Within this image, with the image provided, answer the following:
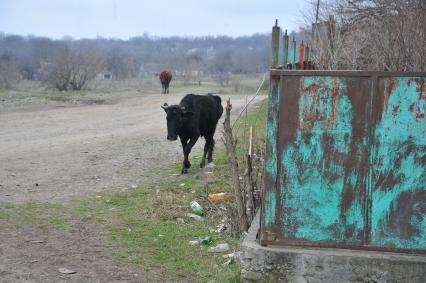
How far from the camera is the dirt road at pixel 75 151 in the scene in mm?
8969

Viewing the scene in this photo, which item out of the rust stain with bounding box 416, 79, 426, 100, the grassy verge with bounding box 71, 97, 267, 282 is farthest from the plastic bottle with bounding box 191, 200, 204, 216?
the rust stain with bounding box 416, 79, 426, 100

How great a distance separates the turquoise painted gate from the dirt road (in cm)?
439

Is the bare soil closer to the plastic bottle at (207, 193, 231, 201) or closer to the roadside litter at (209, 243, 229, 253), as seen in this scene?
the roadside litter at (209, 243, 229, 253)

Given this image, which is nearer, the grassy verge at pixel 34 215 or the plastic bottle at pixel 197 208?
the grassy verge at pixel 34 215

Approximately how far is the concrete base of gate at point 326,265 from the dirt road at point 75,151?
4.17 meters

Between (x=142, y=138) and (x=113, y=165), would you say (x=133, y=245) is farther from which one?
(x=142, y=138)

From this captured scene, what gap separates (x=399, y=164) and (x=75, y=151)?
904 cm

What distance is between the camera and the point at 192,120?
10516mm

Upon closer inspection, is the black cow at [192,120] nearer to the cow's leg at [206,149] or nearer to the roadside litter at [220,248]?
the cow's leg at [206,149]

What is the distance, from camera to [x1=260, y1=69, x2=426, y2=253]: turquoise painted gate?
14.6 feet

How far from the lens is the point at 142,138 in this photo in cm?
1475

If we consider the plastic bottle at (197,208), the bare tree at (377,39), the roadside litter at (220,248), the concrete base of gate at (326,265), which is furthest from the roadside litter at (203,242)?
the bare tree at (377,39)

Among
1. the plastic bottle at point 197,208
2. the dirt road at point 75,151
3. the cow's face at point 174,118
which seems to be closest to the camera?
the plastic bottle at point 197,208

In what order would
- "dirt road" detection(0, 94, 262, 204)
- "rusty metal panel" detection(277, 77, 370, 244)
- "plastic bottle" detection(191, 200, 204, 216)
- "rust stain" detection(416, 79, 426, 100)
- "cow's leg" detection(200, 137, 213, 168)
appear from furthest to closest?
"cow's leg" detection(200, 137, 213, 168)
"dirt road" detection(0, 94, 262, 204)
"plastic bottle" detection(191, 200, 204, 216)
"rusty metal panel" detection(277, 77, 370, 244)
"rust stain" detection(416, 79, 426, 100)
